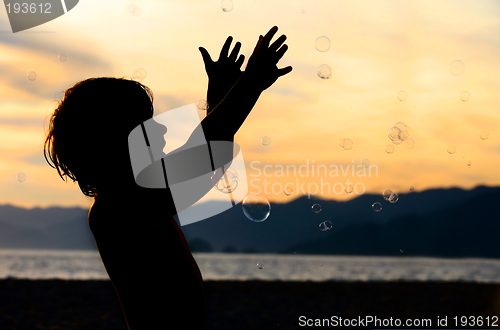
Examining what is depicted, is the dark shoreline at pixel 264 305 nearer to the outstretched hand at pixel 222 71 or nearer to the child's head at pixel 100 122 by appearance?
the outstretched hand at pixel 222 71

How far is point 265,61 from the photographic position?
1.27 meters

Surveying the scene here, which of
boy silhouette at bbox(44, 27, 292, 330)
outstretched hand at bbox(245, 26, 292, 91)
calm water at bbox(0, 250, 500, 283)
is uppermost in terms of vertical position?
outstretched hand at bbox(245, 26, 292, 91)

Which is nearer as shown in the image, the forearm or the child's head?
the forearm

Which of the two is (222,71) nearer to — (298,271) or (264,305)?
(264,305)

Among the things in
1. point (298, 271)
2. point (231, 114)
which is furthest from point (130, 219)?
point (298, 271)

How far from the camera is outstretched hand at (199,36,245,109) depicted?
1624 mm

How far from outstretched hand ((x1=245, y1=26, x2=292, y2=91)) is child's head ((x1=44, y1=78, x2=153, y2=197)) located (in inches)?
15.3

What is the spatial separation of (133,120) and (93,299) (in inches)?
729

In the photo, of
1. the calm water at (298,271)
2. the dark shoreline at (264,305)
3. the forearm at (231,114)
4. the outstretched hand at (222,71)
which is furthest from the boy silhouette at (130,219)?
the calm water at (298,271)

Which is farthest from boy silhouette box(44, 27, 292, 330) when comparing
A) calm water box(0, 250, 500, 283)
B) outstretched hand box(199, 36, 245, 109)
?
calm water box(0, 250, 500, 283)

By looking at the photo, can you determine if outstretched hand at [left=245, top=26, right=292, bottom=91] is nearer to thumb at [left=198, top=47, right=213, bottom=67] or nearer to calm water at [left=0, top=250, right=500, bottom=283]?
thumb at [left=198, top=47, right=213, bottom=67]

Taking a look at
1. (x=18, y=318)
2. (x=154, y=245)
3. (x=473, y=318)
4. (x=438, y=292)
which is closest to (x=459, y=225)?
(x=438, y=292)

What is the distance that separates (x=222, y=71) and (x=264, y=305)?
52.2 feet

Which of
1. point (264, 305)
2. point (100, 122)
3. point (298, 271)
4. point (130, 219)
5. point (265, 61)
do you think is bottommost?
point (298, 271)
